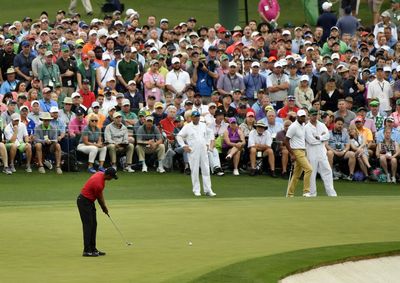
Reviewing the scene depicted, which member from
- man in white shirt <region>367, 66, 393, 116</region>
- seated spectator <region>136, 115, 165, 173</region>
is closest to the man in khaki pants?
seated spectator <region>136, 115, 165, 173</region>

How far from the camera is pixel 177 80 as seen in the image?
32.3 meters

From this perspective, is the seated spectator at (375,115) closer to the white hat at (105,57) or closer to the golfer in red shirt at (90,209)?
the white hat at (105,57)

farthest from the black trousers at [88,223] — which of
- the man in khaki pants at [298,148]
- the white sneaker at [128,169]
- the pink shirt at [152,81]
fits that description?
the pink shirt at [152,81]

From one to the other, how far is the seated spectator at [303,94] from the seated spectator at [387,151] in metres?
2.26

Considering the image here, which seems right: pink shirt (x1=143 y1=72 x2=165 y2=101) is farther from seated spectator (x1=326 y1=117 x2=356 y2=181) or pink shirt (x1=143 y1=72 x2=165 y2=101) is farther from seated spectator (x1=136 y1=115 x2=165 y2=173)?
seated spectator (x1=326 y1=117 x2=356 y2=181)

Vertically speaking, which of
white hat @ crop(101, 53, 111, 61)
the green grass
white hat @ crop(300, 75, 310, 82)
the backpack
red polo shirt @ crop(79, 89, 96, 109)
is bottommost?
the backpack

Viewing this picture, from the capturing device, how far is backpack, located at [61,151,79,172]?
3002cm

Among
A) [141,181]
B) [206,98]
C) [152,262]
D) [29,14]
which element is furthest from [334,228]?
[29,14]

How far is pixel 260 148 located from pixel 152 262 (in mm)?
13563

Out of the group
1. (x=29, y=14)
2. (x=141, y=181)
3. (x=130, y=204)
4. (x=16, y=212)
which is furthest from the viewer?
(x=29, y=14)

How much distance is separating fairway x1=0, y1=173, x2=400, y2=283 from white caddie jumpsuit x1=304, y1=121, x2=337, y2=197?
2.54ft

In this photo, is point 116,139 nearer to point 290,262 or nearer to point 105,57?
point 105,57

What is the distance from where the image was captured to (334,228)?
21219 mm

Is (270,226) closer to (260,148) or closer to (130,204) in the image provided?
(130,204)
